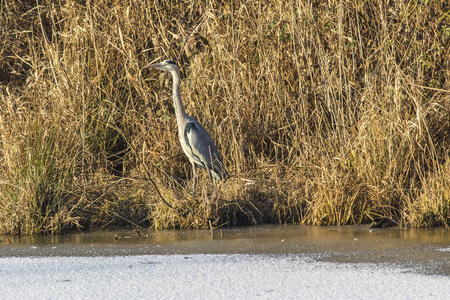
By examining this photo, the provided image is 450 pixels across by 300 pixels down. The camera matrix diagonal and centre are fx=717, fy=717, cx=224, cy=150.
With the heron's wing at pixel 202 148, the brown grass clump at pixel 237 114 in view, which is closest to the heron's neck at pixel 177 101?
the heron's wing at pixel 202 148

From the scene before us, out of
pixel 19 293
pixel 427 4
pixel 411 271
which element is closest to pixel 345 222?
pixel 411 271

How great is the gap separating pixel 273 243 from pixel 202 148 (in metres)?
1.91

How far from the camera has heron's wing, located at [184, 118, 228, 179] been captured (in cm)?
677

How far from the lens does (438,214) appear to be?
18.3 ft

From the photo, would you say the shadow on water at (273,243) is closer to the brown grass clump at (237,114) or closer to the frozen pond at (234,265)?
the frozen pond at (234,265)

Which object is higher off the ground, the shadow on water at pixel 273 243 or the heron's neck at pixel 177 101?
the heron's neck at pixel 177 101

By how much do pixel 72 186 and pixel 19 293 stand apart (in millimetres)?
2725

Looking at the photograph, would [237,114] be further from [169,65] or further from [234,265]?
[234,265]

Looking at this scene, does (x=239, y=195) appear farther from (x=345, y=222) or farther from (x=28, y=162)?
(x=28, y=162)

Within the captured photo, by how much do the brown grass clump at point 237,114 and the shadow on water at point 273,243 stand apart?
247mm

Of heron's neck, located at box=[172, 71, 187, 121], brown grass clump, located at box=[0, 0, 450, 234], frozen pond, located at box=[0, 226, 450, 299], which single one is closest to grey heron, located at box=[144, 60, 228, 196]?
heron's neck, located at box=[172, 71, 187, 121]

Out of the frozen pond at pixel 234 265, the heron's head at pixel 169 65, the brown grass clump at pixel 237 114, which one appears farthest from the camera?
the heron's head at pixel 169 65

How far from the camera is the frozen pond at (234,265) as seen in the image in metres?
3.58

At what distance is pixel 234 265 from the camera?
4.23 metres
